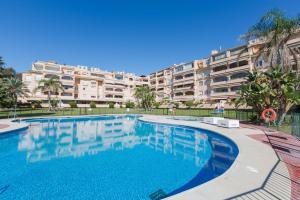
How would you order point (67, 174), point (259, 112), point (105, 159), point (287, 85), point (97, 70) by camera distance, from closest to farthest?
point (67, 174) → point (105, 159) → point (287, 85) → point (259, 112) → point (97, 70)

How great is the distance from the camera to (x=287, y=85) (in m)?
17.2

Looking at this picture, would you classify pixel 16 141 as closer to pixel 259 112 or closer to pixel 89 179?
pixel 89 179

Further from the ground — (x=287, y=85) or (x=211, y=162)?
(x=287, y=85)

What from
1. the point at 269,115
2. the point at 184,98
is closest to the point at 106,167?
the point at 269,115

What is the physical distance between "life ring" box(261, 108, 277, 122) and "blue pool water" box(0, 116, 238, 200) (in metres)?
6.83

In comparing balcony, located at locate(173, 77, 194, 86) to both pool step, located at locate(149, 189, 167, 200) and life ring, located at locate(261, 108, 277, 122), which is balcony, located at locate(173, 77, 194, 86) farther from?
pool step, located at locate(149, 189, 167, 200)

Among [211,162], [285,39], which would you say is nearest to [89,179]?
[211,162]

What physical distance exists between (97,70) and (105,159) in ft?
239

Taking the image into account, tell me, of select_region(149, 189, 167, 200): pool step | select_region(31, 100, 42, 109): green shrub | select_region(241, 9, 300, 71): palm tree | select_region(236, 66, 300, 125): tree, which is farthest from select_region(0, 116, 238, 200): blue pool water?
select_region(31, 100, 42, 109): green shrub

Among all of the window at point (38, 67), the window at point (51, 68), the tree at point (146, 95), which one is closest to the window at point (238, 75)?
the tree at point (146, 95)

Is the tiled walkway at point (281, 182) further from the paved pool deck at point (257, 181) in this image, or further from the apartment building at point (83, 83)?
the apartment building at point (83, 83)

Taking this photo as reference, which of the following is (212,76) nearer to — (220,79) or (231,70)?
(220,79)

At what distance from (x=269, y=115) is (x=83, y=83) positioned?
62960 millimetres

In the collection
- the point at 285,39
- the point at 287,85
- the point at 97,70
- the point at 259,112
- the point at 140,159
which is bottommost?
the point at 140,159
